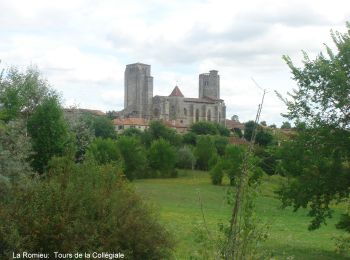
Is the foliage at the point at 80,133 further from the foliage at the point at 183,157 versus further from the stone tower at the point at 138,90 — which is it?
the stone tower at the point at 138,90

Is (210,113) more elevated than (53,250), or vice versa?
(210,113)

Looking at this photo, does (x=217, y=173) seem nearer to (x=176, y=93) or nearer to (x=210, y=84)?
(x=176, y=93)

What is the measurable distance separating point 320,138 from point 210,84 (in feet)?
528

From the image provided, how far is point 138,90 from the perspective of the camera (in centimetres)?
15625

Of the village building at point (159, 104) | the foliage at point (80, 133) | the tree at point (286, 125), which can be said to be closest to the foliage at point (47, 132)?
the foliage at point (80, 133)

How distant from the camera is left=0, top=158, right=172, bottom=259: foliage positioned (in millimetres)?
9648

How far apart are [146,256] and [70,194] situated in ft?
6.68

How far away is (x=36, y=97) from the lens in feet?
127

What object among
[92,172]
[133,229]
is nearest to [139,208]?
[133,229]

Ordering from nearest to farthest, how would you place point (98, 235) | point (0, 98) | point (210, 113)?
point (98, 235) → point (0, 98) → point (210, 113)

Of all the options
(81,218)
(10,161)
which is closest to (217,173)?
(10,161)

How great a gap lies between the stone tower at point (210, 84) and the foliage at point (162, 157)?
98.3 m

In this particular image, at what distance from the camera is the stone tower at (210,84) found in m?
174

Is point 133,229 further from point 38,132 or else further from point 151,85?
point 151,85
